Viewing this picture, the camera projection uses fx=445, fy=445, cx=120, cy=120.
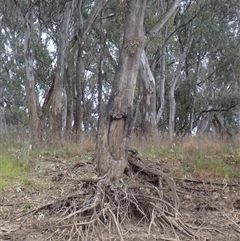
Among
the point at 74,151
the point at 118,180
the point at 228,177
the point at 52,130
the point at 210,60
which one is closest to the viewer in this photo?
the point at 118,180

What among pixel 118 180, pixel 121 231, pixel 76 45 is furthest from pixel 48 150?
pixel 76 45

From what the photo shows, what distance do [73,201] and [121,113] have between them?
65.6 inches

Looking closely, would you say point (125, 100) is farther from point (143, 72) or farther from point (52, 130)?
point (143, 72)

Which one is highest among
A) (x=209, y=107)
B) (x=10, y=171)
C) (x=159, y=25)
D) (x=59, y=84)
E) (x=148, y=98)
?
(x=209, y=107)

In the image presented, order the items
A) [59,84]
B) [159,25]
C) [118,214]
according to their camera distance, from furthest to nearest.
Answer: [59,84]
[159,25]
[118,214]

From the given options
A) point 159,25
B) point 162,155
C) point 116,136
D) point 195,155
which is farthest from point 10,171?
point 195,155

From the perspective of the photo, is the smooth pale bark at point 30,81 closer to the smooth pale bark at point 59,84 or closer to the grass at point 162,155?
the smooth pale bark at point 59,84

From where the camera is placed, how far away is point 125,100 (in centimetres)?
759

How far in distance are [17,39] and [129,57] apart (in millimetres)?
18116

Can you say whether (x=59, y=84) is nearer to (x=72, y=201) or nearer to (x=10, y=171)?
(x=10, y=171)

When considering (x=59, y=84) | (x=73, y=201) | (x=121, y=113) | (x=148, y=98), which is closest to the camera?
Answer: (x=73, y=201)

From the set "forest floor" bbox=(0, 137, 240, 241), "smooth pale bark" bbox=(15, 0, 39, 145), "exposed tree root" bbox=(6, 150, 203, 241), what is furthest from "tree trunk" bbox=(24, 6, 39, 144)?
"exposed tree root" bbox=(6, 150, 203, 241)

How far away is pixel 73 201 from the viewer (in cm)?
713

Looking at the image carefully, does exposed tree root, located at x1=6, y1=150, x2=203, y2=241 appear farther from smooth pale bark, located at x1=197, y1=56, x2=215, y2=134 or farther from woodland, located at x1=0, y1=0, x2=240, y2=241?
smooth pale bark, located at x1=197, y1=56, x2=215, y2=134
